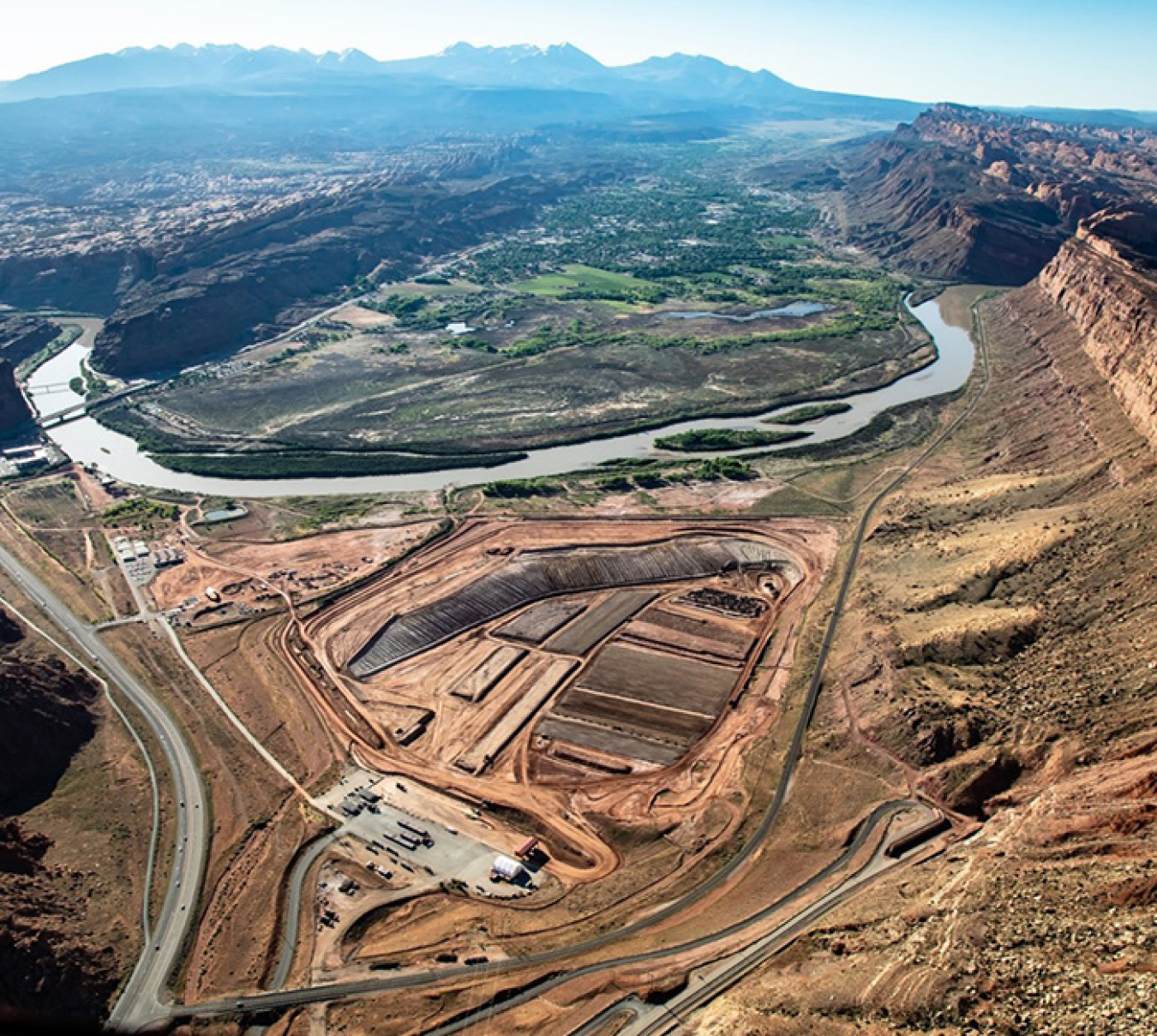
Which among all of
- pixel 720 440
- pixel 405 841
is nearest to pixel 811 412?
pixel 720 440

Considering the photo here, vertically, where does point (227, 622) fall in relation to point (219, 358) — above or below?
below

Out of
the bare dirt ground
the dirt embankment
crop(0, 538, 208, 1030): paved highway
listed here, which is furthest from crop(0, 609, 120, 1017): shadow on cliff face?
the dirt embankment

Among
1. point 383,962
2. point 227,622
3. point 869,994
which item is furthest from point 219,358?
point 869,994

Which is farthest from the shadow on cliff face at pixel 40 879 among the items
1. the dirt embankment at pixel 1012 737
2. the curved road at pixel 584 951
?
the dirt embankment at pixel 1012 737

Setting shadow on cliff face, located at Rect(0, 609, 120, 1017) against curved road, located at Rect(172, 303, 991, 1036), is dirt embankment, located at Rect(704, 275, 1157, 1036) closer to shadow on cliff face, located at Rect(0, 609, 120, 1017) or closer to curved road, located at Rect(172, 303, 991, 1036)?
curved road, located at Rect(172, 303, 991, 1036)

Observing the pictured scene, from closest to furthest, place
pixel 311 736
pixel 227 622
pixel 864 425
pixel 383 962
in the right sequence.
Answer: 1. pixel 383 962
2. pixel 311 736
3. pixel 227 622
4. pixel 864 425

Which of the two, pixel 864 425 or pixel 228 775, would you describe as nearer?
pixel 228 775

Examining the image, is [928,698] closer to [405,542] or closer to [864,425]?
[405,542]

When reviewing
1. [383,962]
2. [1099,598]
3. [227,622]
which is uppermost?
[1099,598]

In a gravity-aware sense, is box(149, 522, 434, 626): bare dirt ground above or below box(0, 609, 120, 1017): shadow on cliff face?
above
